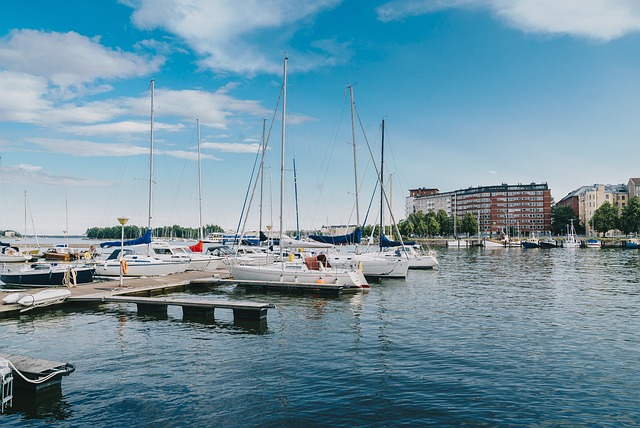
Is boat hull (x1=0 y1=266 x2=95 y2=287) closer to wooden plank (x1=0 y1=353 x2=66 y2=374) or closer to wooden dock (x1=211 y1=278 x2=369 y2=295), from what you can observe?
wooden dock (x1=211 y1=278 x2=369 y2=295)

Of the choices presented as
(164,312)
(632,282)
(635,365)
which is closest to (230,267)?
(164,312)

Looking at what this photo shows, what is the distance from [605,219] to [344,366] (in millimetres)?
186887

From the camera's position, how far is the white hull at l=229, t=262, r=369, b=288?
38125mm

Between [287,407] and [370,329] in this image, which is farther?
[370,329]

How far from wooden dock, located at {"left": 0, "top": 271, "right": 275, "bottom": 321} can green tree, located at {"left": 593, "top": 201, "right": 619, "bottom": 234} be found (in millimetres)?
171651

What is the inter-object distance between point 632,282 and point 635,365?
35.5 m

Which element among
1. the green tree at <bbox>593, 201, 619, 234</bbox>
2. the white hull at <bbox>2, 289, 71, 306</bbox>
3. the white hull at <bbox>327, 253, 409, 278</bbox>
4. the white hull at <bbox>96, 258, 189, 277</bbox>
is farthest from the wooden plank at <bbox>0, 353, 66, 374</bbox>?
the green tree at <bbox>593, 201, 619, 234</bbox>

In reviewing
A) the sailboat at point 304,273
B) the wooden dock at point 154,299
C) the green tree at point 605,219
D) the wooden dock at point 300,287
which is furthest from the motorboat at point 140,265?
the green tree at point 605,219

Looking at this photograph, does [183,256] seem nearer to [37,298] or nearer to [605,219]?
[37,298]

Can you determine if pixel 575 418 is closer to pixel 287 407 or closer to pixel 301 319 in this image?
pixel 287 407

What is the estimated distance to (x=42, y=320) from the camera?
25.9 metres

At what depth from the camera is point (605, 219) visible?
17388cm

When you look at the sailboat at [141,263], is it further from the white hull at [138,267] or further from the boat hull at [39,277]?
the boat hull at [39,277]

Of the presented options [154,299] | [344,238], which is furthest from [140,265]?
[344,238]
